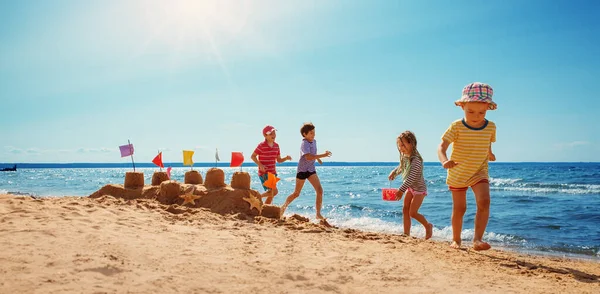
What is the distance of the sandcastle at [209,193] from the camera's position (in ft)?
19.7

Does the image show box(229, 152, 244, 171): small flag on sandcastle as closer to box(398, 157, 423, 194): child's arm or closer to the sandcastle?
the sandcastle

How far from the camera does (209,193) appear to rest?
6.40 metres

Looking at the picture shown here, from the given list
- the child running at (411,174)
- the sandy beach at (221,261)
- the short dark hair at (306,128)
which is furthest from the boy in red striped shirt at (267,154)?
the child running at (411,174)

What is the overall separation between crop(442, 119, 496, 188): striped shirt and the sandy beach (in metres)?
0.84

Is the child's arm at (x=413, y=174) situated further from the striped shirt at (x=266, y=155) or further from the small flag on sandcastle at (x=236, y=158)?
the small flag on sandcastle at (x=236, y=158)

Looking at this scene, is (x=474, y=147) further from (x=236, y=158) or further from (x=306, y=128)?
(x=236, y=158)

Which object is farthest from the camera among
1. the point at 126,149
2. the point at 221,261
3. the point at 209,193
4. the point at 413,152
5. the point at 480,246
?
the point at 126,149

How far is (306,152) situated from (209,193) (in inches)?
65.6

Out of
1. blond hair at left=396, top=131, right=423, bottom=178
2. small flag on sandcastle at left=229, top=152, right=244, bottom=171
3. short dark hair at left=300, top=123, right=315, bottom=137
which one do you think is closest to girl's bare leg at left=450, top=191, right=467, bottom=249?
blond hair at left=396, top=131, right=423, bottom=178

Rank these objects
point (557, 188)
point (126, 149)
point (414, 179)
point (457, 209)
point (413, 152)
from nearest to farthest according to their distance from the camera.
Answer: point (457, 209) < point (414, 179) < point (413, 152) < point (126, 149) < point (557, 188)

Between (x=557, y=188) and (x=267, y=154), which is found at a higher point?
(x=267, y=154)

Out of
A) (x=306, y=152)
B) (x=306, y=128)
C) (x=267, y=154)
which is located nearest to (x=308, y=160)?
(x=306, y=152)

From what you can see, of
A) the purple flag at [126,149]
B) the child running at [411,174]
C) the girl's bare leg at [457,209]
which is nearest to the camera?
the girl's bare leg at [457,209]

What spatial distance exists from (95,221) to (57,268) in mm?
1528
